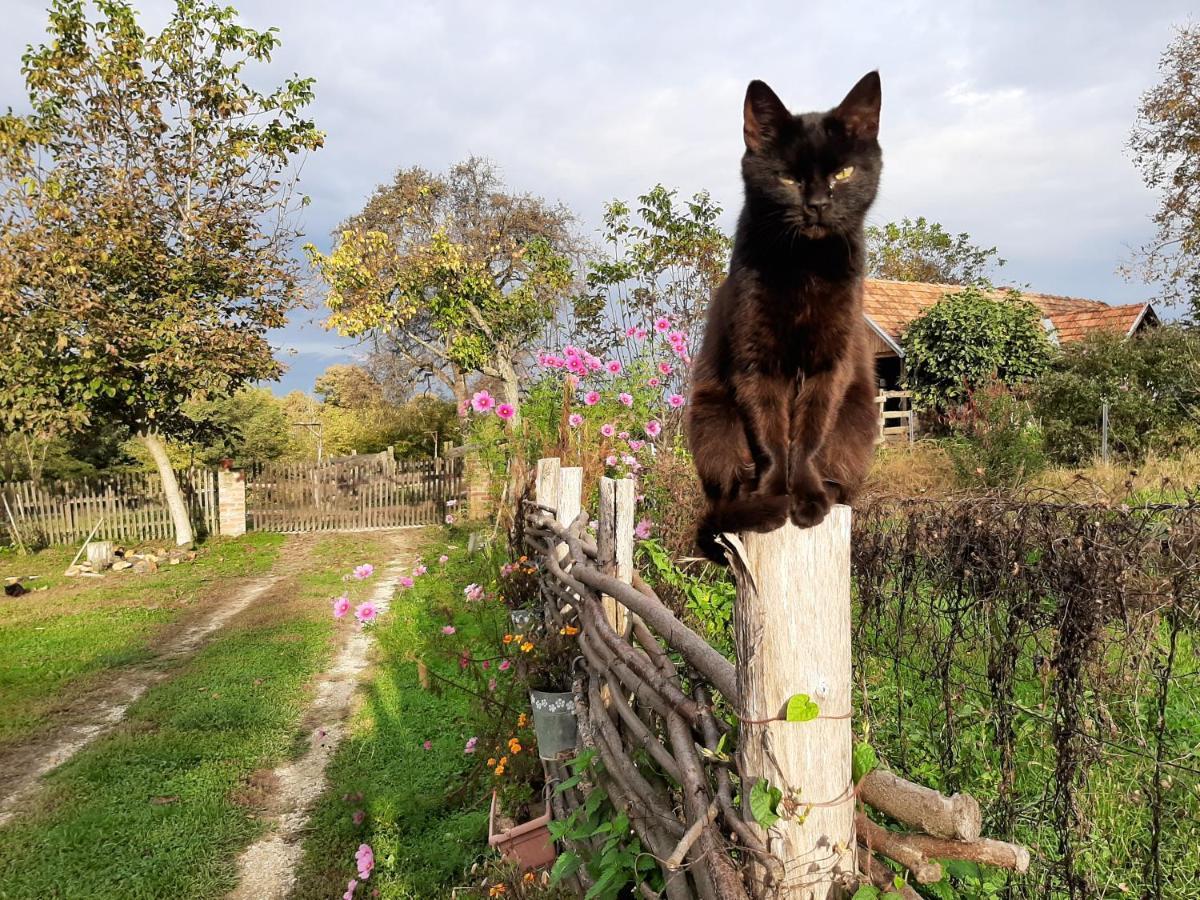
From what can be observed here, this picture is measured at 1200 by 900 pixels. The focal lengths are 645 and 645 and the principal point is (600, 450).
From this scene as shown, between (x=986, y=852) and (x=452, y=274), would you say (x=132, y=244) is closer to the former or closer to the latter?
(x=452, y=274)

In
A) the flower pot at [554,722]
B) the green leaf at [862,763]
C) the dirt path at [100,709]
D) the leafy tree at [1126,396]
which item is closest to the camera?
the green leaf at [862,763]

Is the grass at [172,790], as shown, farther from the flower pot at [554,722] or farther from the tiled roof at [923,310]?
the tiled roof at [923,310]

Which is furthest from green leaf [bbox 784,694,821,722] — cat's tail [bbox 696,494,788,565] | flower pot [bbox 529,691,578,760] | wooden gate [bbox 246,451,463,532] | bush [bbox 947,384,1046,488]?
wooden gate [bbox 246,451,463,532]

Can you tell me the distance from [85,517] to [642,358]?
1125 cm

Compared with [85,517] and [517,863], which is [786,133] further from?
[85,517]

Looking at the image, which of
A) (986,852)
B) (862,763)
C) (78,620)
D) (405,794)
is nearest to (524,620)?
(405,794)

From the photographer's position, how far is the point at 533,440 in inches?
211

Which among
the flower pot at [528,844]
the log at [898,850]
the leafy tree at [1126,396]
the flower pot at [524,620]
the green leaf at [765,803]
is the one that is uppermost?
the leafy tree at [1126,396]

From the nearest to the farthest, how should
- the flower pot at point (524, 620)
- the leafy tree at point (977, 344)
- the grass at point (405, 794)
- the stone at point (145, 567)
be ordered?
the grass at point (405, 794), the flower pot at point (524, 620), the stone at point (145, 567), the leafy tree at point (977, 344)

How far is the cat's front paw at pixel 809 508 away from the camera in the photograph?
1.21 meters

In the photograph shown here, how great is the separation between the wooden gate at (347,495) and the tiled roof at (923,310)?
10.7m

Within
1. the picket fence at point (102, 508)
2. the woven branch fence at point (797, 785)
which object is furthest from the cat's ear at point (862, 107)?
the picket fence at point (102, 508)

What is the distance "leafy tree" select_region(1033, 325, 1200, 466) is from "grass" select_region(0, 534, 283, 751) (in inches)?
470

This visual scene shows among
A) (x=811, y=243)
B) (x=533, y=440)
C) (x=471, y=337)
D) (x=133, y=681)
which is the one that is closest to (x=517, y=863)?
(x=811, y=243)
